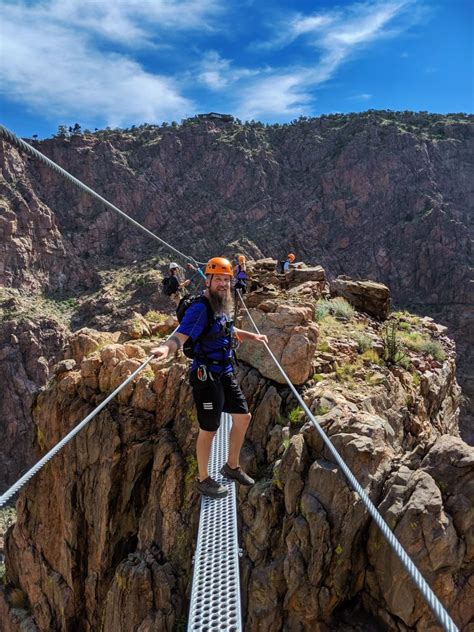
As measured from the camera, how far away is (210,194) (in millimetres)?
70562

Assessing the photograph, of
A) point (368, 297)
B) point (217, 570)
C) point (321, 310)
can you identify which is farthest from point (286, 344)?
point (368, 297)

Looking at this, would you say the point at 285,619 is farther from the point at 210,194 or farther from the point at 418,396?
the point at 210,194

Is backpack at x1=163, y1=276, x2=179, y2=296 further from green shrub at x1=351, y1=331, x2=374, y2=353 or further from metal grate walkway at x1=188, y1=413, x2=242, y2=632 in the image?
metal grate walkway at x1=188, y1=413, x2=242, y2=632

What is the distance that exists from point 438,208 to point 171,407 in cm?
6115

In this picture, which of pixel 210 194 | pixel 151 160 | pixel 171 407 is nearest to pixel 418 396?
pixel 171 407

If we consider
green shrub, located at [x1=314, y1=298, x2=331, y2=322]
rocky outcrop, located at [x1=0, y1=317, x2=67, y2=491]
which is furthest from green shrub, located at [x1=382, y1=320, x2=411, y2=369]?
rocky outcrop, located at [x1=0, y1=317, x2=67, y2=491]

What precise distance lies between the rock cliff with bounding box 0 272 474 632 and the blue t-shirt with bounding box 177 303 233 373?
227cm

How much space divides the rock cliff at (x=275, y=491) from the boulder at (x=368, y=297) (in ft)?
0.67

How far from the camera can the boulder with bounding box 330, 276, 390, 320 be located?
14.4 m

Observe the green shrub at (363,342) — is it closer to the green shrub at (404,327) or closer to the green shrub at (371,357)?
the green shrub at (371,357)

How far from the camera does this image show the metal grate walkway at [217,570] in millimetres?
3588

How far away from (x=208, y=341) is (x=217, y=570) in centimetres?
209

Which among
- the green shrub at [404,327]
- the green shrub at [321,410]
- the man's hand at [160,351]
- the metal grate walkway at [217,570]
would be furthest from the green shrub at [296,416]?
the green shrub at [404,327]

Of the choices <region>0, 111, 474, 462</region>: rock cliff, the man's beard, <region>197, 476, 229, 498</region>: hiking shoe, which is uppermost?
<region>0, 111, 474, 462</region>: rock cliff
